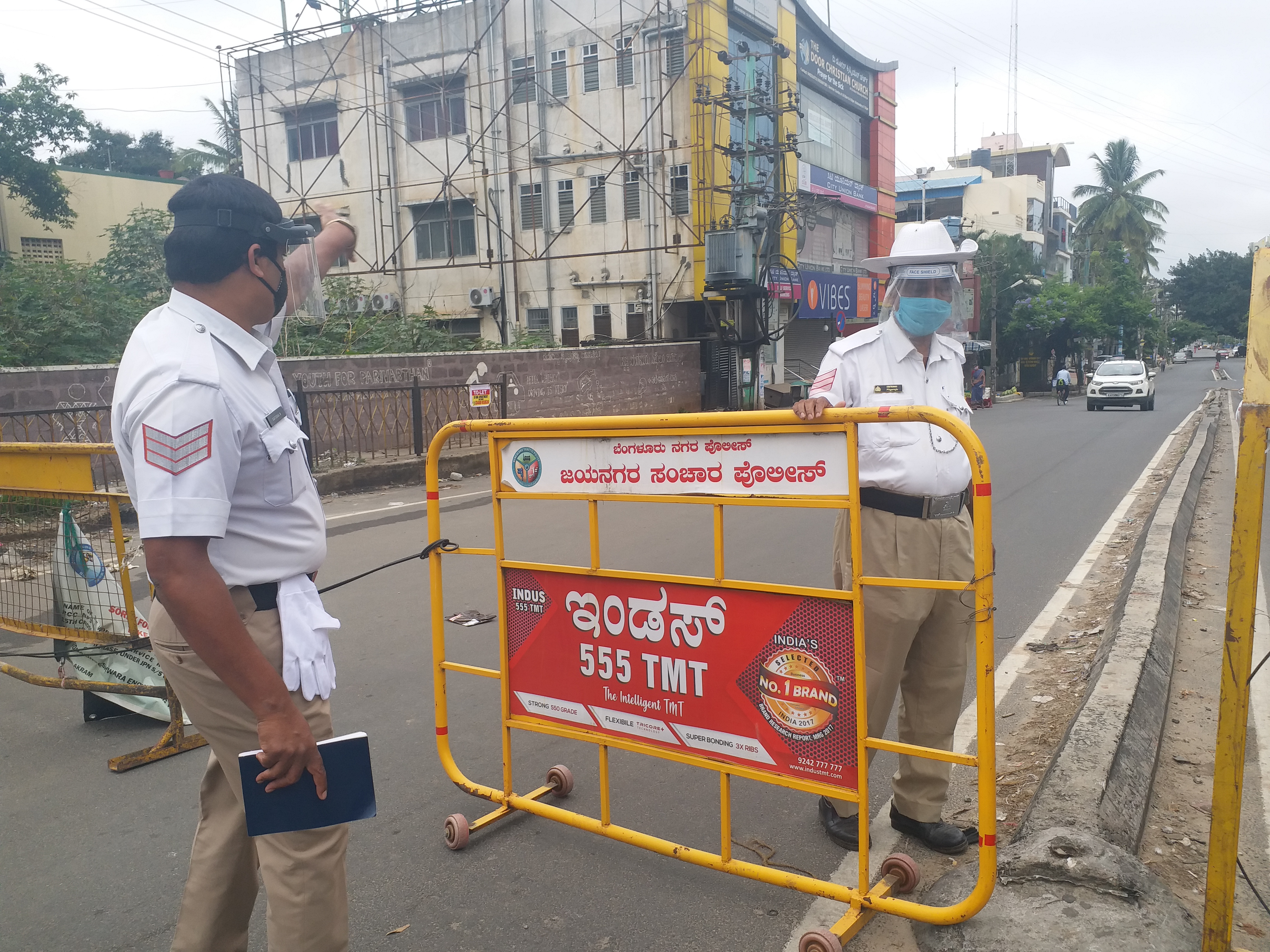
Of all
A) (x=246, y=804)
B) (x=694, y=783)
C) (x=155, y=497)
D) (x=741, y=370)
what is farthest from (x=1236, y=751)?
(x=741, y=370)

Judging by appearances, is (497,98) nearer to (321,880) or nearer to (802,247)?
(802,247)

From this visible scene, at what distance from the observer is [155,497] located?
5.90 feet

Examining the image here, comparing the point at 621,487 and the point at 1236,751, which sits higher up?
the point at 621,487

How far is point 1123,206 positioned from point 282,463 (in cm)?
7336

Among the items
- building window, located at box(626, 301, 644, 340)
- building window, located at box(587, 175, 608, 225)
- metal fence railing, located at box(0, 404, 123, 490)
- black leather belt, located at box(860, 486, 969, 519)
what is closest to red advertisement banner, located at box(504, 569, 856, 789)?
black leather belt, located at box(860, 486, 969, 519)

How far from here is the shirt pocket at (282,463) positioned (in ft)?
6.53

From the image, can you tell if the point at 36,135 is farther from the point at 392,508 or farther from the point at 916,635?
the point at 916,635

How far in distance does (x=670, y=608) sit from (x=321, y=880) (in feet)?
4.37

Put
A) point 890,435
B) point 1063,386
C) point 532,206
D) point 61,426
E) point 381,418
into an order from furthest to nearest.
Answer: point 1063,386 → point 532,206 → point 381,418 → point 61,426 → point 890,435

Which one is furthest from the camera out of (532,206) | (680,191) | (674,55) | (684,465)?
(532,206)

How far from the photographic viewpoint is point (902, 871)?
2.84 metres

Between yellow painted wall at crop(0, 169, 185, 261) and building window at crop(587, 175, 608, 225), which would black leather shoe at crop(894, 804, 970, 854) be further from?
yellow painted wall at crop(0, 169, 185, 261)

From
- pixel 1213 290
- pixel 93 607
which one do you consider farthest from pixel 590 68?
pixel 1213 290

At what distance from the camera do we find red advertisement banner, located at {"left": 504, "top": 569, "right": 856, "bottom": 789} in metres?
2.76
